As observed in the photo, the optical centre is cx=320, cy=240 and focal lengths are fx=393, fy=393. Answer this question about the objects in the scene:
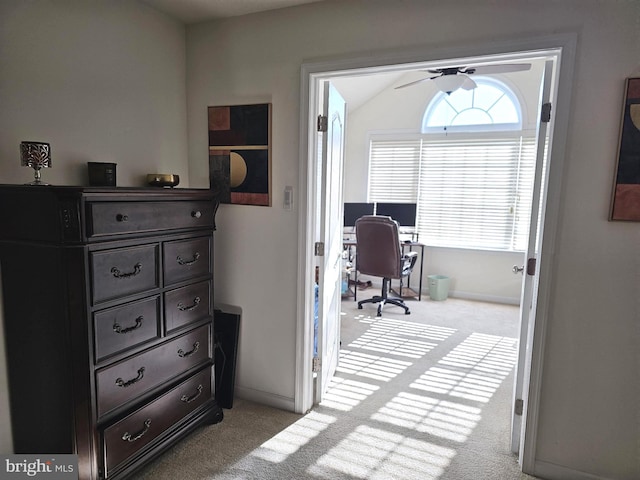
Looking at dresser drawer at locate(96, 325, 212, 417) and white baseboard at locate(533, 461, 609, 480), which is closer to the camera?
dresser drawer at locate(96, 325, 212, 417)

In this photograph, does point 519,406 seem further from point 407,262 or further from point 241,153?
point 407,262

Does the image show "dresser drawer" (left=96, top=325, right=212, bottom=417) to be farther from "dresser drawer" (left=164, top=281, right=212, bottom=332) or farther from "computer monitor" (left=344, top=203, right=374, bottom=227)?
"computer monitor" (left=344, top=203, right=374, bottom=227)

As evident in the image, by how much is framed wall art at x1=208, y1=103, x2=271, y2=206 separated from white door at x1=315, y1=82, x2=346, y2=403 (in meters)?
0.35

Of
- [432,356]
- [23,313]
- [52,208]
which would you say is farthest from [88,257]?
[432,356]

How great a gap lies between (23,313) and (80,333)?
318mm

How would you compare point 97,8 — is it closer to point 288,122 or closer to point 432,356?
point 288,122

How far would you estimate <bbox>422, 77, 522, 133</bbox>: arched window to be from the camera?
16.1 feet

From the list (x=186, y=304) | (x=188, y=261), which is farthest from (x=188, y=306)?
(x=188, y=261)

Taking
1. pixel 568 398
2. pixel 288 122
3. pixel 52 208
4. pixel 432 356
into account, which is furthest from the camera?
pixel 432 356

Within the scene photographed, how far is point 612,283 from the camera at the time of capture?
179 centimetres

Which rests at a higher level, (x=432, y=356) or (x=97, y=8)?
(x=97, y=8)

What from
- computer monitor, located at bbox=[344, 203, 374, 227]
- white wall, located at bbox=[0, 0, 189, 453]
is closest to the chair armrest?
computer monitor, located at bbox=[344, 203, 374, 227]

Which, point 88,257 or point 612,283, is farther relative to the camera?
point 612,283

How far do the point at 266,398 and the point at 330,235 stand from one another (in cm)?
114
